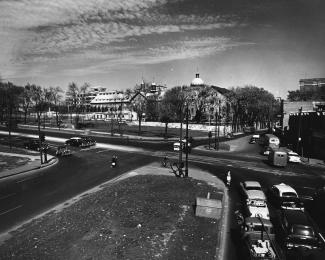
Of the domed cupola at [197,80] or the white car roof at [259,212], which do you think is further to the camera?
the domed cupola at [197,80]

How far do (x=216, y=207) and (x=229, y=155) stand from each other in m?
28.5

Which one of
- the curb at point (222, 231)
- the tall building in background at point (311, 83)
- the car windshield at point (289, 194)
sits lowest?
the curb at point (222, 231)

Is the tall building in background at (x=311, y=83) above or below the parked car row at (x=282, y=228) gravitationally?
above

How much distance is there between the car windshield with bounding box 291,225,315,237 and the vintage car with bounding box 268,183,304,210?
584cm

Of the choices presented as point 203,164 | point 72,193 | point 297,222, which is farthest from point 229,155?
point 297,222

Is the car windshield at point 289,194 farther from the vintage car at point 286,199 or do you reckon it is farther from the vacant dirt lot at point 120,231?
the vacant dirt lot at point 120,231

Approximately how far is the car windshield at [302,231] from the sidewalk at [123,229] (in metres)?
3.66

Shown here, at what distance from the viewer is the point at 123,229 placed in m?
16.9

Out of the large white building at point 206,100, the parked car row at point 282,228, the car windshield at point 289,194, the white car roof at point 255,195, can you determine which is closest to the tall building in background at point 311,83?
the large white building at point 206,100

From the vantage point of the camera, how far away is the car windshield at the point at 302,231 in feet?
48.1

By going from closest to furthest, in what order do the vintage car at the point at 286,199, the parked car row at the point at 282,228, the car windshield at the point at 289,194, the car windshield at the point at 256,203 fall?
the parked car row at the point at 282,228, the car windshield at the point at 256,203, the vintage car at the point at 286,199, the car windshield at the point at 289,194

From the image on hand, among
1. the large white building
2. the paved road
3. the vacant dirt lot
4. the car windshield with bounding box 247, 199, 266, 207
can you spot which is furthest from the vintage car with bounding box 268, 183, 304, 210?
the large white building

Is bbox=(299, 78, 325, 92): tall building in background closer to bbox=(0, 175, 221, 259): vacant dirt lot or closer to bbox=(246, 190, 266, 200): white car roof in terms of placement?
bbox=(246, 190, 266, 200): white car roof

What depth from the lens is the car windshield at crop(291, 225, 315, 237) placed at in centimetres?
1465
